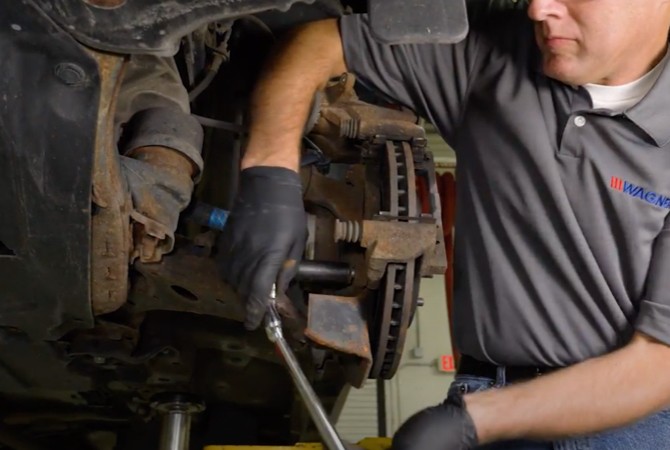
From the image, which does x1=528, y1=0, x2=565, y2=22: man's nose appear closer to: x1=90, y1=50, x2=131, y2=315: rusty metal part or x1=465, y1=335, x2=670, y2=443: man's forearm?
x1=465, y1=335, x2=670, y2=443: man's forearm

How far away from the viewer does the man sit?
3.50 ft

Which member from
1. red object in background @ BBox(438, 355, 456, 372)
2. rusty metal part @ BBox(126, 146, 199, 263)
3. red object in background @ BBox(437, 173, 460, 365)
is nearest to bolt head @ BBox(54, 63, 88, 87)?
rusty metal part @ BBox(126, 146, 199, 263)

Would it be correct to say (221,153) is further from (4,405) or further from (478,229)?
(4,405)

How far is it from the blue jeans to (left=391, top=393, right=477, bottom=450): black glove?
0.11m

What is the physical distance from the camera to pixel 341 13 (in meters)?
1.15

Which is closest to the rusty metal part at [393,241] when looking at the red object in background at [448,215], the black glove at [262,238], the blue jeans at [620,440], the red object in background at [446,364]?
the black glove at [262,238]

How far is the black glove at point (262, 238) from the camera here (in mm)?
982

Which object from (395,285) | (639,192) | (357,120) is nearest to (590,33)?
(639,192)

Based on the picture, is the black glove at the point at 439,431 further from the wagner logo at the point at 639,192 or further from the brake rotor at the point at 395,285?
the wagner logo at the point at 639,192

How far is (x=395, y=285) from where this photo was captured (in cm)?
98

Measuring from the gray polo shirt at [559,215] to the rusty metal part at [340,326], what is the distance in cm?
22

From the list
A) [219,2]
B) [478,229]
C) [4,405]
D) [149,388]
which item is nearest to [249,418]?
[149,388]

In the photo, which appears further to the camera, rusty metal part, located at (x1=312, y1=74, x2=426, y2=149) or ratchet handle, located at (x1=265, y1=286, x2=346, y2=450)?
rusty metal part, located at (x1=312, y1=74, x2=426, y2=149)

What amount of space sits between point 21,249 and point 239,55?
49 cm
